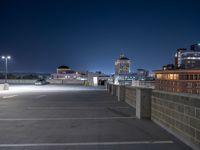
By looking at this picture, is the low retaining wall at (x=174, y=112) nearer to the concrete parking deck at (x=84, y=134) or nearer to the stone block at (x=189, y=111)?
the stone block at (x=189, y=111)

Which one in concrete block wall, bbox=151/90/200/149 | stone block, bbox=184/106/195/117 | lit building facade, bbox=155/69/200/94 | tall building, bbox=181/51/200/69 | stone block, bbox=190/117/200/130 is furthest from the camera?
tall building, bbox=181/51/200/69

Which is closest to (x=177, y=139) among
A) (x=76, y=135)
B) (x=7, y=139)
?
(x=76, y=135)

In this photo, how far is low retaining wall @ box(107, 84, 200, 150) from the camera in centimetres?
830

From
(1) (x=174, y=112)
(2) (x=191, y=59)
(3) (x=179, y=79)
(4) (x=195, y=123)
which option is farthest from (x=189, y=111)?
(2) (x=191, y=59)

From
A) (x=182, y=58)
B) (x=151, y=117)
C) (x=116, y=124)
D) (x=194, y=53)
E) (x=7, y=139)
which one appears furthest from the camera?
(x=182, y=58)

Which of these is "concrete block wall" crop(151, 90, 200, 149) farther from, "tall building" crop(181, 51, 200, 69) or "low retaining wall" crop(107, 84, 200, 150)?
"tall building" crop(181, 51, 200, 69)

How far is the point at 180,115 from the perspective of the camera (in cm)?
955

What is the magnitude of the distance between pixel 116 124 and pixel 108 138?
9.37 feet

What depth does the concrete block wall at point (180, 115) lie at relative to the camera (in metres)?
8.24

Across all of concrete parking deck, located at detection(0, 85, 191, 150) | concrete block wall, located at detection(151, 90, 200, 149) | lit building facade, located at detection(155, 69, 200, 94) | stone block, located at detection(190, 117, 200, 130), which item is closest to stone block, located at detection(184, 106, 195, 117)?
concrete block wall, located at detection(151, 90, 200, 149)

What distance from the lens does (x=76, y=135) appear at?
10.0m

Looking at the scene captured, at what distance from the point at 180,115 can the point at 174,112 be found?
619 millimetres

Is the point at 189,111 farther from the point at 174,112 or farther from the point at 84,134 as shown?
the point at 84,134

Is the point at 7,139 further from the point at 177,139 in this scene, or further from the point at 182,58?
the point at 182,58
